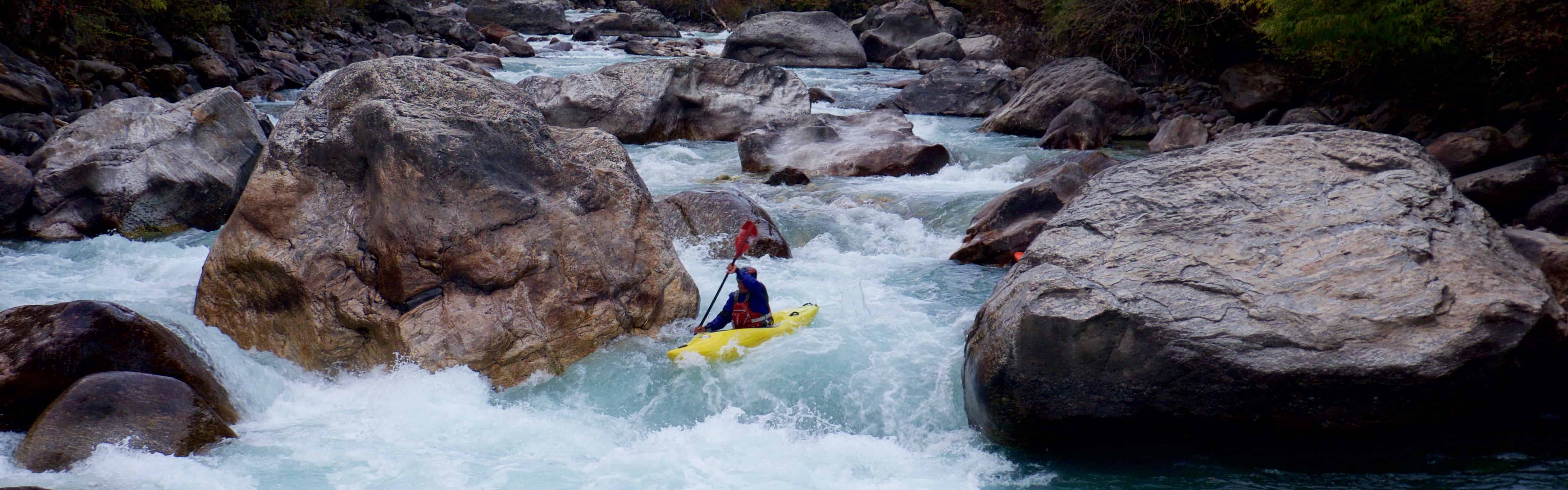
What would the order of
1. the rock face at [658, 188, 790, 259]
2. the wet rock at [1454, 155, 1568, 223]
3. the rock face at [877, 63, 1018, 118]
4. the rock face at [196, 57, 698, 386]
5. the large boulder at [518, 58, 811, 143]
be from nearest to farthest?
1. the rock face at [196, 57, 698, 386]
2. the wet rock at [1454, 155, 1568, 223]
3. the rock face at [658, 188, 790, 259]
4. the large boulder at [518, 58, 811, 143]
5. the rock face at [877, 63, 1018, 118]

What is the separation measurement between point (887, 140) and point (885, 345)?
628 centimetres

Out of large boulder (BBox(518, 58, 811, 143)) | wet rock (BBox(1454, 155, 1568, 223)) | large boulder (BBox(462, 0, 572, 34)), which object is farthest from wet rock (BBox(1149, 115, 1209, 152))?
large boulder (BBox(462, 0, 572, 34))

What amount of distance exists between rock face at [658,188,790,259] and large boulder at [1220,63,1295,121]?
7.84 metres

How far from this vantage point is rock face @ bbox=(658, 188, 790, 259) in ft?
29.3

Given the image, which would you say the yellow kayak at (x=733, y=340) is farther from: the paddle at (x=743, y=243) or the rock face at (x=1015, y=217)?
the rock face at (x=1015, y=217)

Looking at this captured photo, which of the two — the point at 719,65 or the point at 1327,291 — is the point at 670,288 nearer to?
the point at 1327,291

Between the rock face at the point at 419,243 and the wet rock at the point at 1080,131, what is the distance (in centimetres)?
822

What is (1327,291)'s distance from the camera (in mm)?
4863

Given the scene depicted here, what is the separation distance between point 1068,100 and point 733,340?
9625 mm

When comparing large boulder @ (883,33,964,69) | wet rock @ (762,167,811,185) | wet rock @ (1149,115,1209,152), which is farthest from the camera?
large boulder @ (883,33,964,69)

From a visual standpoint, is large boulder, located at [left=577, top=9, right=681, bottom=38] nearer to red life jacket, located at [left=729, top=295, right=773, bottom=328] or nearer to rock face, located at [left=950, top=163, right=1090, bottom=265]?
rock face, located at [left=950, top=163, right=1090, bottom=265]

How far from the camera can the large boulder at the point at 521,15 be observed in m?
29.0

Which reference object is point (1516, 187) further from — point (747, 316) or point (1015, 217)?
point (747, 316)

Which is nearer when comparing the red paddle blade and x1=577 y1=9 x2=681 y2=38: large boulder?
the red paddle blade
